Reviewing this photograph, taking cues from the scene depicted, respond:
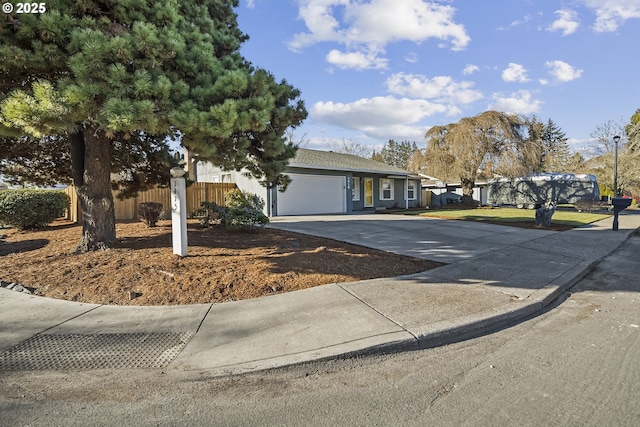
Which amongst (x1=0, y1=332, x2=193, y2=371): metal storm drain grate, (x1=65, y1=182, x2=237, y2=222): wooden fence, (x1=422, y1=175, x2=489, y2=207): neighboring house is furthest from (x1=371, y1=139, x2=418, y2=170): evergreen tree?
(x1=0, y1=332, x2=193, y2=371): metal storm drain grate

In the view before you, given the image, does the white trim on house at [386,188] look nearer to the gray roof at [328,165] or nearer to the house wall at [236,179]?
the gray roof at [328,165]

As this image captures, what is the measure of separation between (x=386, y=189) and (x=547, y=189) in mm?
14334

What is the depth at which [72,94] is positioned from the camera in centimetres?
A: 414

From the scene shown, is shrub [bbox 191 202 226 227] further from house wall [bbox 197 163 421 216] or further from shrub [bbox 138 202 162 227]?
house wall [bbox 197 163 421 216]

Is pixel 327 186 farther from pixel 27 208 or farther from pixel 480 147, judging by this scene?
pixel 480 147

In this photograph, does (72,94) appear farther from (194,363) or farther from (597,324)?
(597,324)

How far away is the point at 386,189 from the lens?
23469mm

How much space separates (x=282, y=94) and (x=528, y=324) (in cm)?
518

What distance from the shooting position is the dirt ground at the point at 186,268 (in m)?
4.77

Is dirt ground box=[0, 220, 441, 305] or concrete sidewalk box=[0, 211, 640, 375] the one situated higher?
dirt ground box=[0, 220, 441, 305]

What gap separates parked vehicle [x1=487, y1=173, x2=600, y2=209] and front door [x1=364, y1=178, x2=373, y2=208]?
1340cm

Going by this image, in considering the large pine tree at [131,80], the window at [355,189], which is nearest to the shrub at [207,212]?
the large pine tree at [131,80]

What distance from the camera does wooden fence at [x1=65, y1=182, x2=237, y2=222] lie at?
12.8 meters

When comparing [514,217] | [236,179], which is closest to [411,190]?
[514,217]
